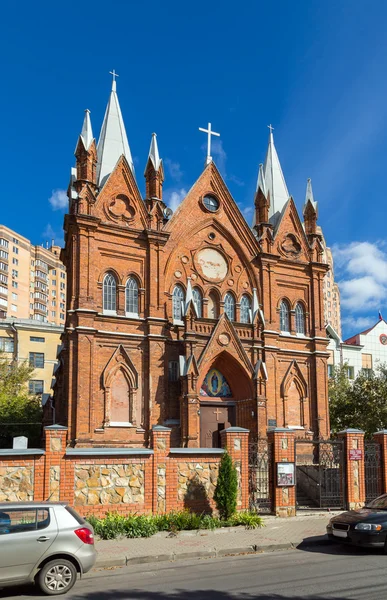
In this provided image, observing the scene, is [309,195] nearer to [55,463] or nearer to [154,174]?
[154,174]

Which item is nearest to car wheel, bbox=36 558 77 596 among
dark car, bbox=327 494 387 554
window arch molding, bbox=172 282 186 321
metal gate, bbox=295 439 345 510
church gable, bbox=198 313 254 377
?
dark car, bbox=327 494 387 554

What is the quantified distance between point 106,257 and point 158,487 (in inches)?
506

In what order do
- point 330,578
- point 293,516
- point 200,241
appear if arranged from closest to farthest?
1. point 330,578
2. point 293,516
3. point 200,241

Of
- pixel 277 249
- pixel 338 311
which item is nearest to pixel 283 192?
pixel 277 249

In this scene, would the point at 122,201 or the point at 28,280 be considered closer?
the point at 122,201

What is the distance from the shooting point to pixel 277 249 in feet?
107

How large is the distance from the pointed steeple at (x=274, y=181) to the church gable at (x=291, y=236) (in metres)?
0.92

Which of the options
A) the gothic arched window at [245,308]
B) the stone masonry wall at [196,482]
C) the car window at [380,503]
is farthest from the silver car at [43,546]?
the gothic arched window at [245,308]

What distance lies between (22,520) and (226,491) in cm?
811

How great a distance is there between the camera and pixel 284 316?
32188 millimetres

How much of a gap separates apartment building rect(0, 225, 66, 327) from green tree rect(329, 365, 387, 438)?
71992mm

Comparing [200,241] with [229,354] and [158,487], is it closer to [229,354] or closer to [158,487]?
[229,354]

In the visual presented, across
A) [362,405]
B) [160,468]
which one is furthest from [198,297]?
[160,468]

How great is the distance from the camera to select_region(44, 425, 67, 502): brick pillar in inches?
634
